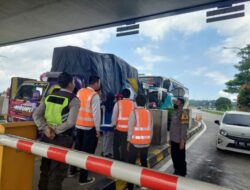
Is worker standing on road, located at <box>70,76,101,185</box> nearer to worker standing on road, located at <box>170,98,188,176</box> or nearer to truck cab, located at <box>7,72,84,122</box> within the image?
worker standing on road, located at <box>170,98,188,176</box>

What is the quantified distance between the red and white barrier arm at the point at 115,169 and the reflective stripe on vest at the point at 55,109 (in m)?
0.57

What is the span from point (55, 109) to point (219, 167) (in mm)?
5424

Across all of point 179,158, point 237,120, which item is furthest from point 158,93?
point 179,158

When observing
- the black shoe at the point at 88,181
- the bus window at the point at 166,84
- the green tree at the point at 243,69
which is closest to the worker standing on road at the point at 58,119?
the black shoe at the point at 88,181

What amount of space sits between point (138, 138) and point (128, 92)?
106 centimetres

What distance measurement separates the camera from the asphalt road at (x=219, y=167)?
566cm

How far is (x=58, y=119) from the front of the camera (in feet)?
10.2

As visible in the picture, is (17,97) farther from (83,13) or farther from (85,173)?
(83,13)

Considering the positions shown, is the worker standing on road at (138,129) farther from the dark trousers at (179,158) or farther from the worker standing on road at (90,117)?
the dark trousers at (179,158)

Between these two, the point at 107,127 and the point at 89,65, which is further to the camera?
the point at 89,65

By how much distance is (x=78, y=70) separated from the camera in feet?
30.1

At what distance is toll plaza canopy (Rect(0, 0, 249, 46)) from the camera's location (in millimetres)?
10734

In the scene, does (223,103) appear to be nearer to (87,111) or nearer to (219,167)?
(219,167)

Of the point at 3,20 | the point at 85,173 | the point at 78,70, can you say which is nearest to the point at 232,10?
the point at 78,70
